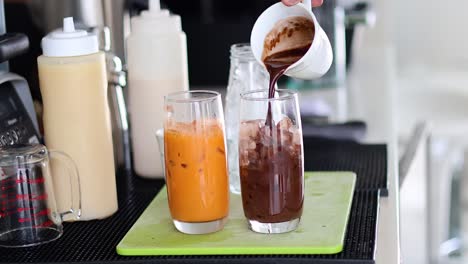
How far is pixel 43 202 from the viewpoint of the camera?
1255 millimetres

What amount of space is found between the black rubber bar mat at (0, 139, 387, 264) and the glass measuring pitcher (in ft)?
0.07

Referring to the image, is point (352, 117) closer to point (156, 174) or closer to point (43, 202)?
point (156, 174)

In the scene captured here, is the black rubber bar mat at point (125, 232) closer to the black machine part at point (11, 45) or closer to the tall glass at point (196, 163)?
the tall glass at point (196, 163)

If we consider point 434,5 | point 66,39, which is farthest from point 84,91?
point 434,5

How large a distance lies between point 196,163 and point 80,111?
205mm

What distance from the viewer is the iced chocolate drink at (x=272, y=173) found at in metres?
1.17

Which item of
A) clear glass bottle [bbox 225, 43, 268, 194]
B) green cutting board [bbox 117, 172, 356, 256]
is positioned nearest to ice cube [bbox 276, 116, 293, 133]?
green cutting board [bbox 117, 172, 356, 256]

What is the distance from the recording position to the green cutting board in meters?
1.15

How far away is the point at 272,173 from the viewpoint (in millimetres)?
1174

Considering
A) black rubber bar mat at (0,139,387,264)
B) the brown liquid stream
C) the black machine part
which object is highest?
the black machine part

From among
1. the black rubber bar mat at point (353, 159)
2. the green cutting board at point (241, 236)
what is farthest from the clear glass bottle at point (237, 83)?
the black rubber bar mat at point (353, 159)

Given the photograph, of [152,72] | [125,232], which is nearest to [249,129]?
[125,232]

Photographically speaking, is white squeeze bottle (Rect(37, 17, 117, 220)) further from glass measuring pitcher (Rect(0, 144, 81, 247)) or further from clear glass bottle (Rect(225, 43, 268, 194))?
clear glass bottle (Rect(225, 43, 268, 194))

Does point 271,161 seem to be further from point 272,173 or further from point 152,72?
point 152,72
